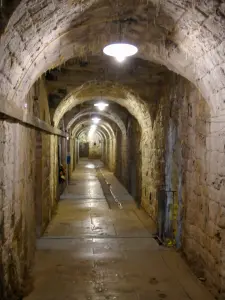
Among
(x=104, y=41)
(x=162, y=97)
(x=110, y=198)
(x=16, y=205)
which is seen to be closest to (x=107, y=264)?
(x=16, y=205)

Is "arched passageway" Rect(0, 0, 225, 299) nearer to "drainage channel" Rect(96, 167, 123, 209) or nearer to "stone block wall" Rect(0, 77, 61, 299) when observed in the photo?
"stone block wall" Rect(0, 77, 61, 299)

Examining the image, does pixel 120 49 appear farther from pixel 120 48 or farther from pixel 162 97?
pixel 162 97

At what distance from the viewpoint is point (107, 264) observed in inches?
207

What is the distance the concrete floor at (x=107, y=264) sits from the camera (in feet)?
14.0

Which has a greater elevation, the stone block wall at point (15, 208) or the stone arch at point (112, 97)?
the stone arch at point (112, 97)

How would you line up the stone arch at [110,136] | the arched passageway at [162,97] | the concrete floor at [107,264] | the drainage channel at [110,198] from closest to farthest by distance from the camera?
the arched passageway at [162,97]
the concrete floor at [107,264]
the drainage channel at [110,198]
the stone arch at [110,136]

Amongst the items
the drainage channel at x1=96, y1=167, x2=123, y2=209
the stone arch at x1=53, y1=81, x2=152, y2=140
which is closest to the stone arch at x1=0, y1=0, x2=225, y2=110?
the stone arch at x1=53, y1=81, x2=152, y2=140

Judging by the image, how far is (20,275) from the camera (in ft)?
13.9

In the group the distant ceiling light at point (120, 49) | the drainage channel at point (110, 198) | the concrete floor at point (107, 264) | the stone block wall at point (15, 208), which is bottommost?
the drainage channel at point (110, 198)

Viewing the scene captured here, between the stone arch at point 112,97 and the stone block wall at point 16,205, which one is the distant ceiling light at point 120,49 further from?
the stone arch at point 112,97

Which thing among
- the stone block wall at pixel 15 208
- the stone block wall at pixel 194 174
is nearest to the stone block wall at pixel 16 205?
the stone block wall at pixel 15 208

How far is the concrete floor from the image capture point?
4281 mm

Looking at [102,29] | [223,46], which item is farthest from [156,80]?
[223,46]

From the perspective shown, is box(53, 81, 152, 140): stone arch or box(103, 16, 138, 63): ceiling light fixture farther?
box(53, 81, 152, 140): stone arch
